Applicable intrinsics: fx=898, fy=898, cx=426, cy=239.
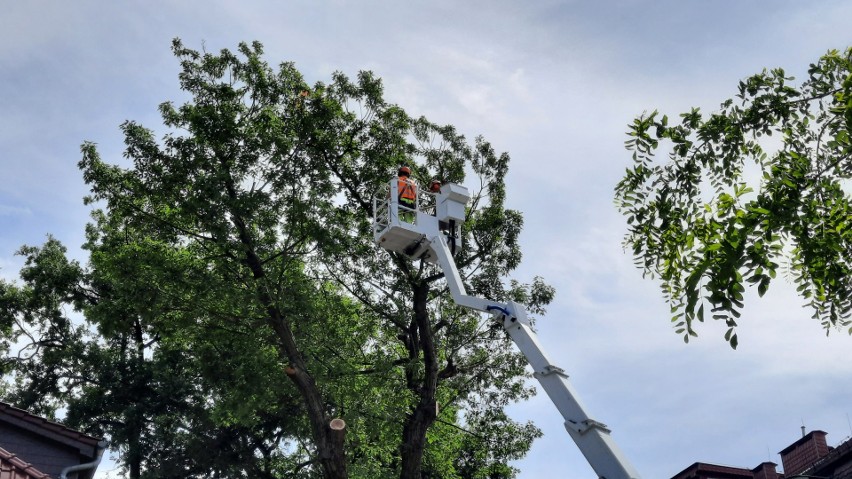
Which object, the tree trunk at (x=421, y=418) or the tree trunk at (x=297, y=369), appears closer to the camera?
the tree trunk at (x=297, y=369)

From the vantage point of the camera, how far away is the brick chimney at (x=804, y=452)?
2538 cm

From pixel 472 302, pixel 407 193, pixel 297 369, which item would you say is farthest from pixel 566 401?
pixel 297 369

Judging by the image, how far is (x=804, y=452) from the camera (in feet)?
85.3

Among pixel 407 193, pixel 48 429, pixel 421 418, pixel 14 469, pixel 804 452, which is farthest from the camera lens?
pixel 804 452

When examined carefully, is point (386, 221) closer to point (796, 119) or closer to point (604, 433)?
point (604, 433)

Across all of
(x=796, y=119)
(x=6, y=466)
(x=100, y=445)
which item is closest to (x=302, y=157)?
(x=100, y=445)

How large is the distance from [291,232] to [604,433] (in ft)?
36.5

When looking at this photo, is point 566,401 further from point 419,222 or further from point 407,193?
point 407,193

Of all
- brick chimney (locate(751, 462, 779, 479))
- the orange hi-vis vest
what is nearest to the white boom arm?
the orange hi-vis vest

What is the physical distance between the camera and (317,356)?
72.3 ft

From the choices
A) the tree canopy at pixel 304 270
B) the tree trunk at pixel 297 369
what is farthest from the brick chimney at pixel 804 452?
the tree trunk at pixel 297 369

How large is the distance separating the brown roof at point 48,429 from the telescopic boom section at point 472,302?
687 centimetres

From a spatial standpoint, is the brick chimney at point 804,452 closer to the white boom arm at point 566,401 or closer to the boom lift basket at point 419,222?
the boom lift basket at point 419,222

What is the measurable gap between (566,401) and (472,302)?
292cm
